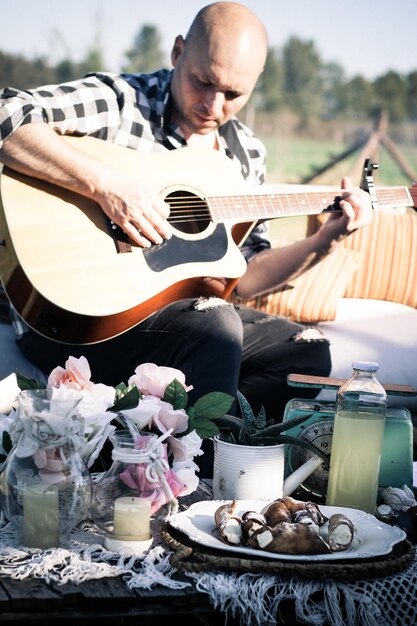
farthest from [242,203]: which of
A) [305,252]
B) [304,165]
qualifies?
[304,165]

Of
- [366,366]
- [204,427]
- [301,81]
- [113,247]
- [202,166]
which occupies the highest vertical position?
[301,81]

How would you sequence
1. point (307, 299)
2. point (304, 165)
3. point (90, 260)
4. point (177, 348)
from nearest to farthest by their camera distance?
point (90, 260), point (177, 348), point (307, 299), point (304, 165)

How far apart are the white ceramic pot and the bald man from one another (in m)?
0.79

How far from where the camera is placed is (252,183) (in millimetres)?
2564

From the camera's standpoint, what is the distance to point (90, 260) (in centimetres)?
202

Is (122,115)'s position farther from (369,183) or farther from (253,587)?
(253,587)

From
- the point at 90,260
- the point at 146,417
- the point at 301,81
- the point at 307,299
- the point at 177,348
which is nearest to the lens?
the point at 146,417

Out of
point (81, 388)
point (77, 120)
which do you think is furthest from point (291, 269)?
point (81, 388)

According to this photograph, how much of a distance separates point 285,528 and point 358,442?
0.29 meters

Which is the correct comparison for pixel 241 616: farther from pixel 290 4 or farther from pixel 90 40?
pixel 290 4

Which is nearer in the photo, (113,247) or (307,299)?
(113,247)

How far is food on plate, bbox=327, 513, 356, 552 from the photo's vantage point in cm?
113

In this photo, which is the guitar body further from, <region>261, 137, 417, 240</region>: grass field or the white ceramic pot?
<region>261, 137, 417, 240</region>: grass field

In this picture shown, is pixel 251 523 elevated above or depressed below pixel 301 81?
below
